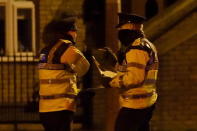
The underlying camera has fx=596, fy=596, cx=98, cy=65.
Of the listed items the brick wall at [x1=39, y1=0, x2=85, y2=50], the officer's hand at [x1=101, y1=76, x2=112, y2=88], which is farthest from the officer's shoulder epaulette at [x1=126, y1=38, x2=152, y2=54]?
the brick wall at [x1=39, y1=0, x2=85, y2=50]

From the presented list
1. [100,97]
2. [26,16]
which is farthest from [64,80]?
[26,16]

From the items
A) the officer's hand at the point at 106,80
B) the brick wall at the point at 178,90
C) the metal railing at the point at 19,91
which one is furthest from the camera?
the metal railing at the point at 19,91

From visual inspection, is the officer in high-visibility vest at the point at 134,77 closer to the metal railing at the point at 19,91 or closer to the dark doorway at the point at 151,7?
the metal railing at the point at 19,91

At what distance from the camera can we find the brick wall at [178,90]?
9157 mm

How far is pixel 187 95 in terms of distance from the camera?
9.23 m

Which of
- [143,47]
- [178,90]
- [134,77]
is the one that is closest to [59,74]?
[134,77]

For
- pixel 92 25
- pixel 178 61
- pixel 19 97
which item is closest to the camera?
pixel 178 61

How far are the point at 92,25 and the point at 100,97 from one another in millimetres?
3666

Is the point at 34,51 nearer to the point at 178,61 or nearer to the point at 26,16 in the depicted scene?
the point at 26,16

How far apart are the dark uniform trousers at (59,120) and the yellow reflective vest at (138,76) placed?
551mm

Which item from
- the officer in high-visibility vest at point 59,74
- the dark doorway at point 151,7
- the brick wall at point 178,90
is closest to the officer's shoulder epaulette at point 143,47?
the officer in high-visibility vest at point 59,74

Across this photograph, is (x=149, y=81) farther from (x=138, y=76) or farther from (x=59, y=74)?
(x=59, y=74)

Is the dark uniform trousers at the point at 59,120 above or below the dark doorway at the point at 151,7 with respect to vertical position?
below

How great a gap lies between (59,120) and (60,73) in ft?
1.55
